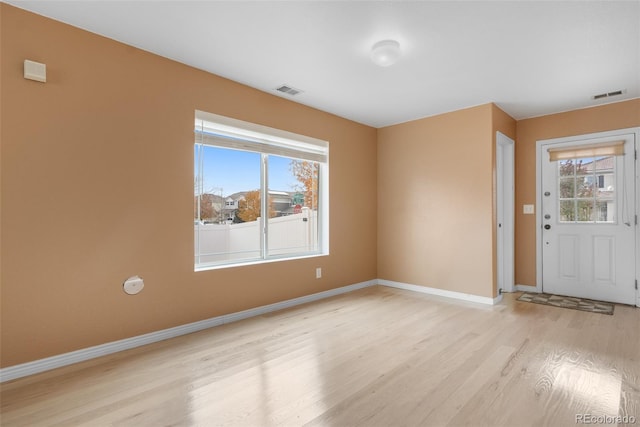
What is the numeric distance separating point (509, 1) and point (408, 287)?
12.1 feet

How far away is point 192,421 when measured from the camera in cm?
176


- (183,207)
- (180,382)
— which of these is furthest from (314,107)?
(180,382)

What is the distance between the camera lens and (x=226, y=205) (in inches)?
140

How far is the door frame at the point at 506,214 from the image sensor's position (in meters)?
4.66

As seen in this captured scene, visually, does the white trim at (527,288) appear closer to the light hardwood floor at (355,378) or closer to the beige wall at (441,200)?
the beige wall at (441,200)

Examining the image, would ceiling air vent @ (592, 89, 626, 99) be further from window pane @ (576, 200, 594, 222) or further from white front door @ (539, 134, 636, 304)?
window pane @ (576, 200, 594, 222)

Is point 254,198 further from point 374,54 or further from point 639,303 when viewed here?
point 639,303

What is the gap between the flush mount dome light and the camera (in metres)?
2.64

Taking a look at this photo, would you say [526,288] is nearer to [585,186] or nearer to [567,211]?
[567,211]

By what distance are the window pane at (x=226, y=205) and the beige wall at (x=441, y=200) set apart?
2.25 meters

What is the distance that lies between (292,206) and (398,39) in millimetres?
2345

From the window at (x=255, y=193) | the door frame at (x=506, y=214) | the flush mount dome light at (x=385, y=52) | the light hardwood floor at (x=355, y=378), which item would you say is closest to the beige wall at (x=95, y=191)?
the window at (x=255, y=193)

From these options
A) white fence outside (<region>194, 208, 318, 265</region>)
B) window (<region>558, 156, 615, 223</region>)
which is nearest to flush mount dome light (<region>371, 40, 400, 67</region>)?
white fence outside (<region>194, 208, 318, 265</region>)

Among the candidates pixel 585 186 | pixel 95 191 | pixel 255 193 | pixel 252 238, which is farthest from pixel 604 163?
pixel 95 191
